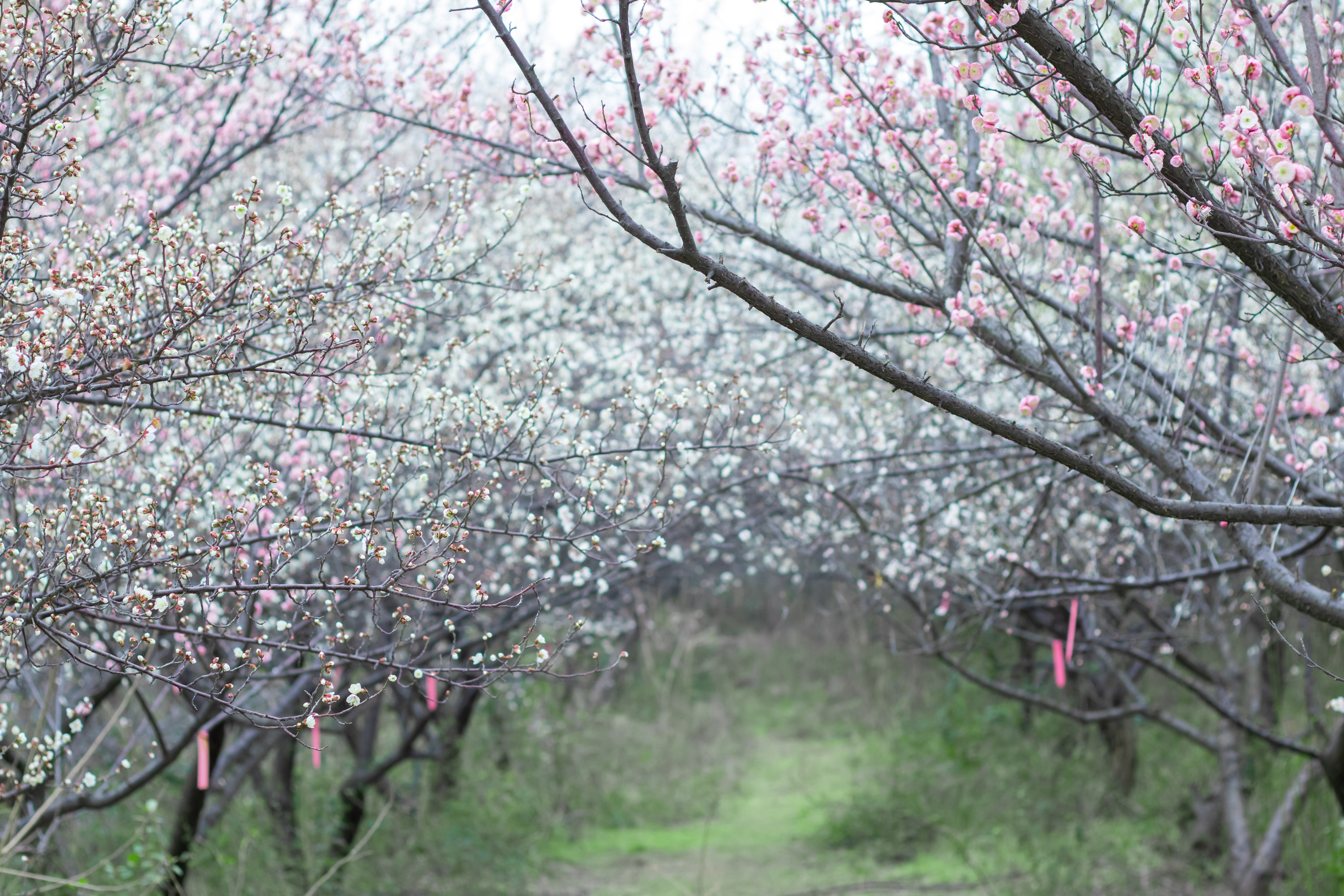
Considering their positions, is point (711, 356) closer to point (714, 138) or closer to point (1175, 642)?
point (1175, 642)

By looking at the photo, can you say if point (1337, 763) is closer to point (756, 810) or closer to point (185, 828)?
point (185, 828)

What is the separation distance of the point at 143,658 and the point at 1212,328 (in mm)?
5449

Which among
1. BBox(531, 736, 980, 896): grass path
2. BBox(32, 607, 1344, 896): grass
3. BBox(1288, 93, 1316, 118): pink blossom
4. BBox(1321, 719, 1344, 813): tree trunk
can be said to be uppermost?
BBox(1288, 93, 1316, 118): pink blossom

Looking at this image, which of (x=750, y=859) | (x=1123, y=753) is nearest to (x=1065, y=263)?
(x=750, y=859)

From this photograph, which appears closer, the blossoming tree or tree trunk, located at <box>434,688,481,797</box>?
the blossoming tree

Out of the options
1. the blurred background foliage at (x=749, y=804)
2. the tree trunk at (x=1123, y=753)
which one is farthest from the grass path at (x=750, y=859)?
the tree trunk at (x=1123, y=753)

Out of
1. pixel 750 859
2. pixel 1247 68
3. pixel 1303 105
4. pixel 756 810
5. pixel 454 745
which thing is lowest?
pixel 750 859

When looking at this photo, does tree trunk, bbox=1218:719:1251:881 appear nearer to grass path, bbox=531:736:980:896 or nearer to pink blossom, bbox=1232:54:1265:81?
grass path, bbox=531:736:980:896

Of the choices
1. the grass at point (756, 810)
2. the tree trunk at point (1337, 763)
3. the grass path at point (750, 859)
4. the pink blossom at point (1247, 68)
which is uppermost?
the pink blossom at point (1247, 68)

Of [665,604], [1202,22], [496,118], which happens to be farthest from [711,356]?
[665,604]

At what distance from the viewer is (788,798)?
41.3ft

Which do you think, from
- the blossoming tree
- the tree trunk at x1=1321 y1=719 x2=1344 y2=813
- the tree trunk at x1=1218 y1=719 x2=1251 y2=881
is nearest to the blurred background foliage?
the tree trunk at x1=1218 y1=719 x2=1251 y2=881

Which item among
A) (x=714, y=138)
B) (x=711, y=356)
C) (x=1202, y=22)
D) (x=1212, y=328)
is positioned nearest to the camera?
(x=1202, y=22)

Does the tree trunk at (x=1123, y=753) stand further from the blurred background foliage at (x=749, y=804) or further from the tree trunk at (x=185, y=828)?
the tree trunk at (x=185, y=828)
